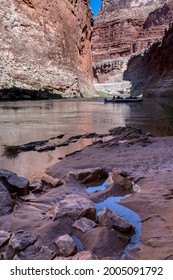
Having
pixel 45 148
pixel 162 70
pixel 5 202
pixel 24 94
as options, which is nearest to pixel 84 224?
pixel 5 202

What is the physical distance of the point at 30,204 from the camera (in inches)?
Result: 142

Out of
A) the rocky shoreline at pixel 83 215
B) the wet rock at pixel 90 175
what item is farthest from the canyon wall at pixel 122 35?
the rocky shoreline at pixel 83 215

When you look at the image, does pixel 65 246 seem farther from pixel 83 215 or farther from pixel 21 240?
pixel 83 215

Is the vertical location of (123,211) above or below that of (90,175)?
below

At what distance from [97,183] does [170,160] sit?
78.4 inches

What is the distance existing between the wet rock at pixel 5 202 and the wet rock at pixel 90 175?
1.33 metres

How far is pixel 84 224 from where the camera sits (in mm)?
2916

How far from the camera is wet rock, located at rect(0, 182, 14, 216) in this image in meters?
3.32

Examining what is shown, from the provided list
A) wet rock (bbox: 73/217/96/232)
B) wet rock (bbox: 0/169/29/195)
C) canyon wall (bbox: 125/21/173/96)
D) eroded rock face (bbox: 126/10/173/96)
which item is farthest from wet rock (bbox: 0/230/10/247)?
eroded rock face (bbox: 126/10/173/96)

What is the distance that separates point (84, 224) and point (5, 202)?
1.09m
